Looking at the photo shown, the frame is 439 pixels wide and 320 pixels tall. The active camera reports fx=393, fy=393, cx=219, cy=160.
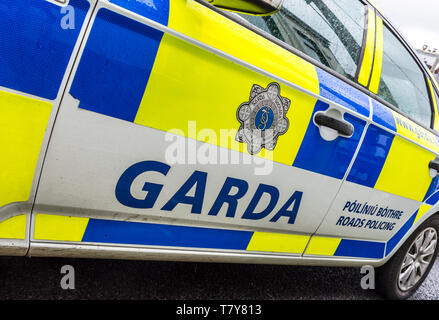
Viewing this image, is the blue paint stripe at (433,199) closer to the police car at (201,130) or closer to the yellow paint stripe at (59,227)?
the police car at (201,130)

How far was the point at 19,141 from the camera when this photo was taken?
3.23 feet

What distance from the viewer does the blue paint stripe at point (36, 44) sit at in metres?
0.91

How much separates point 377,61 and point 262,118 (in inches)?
32.6

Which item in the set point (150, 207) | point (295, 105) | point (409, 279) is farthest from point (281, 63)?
point (409, 279)

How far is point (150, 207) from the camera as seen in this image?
4.16ft

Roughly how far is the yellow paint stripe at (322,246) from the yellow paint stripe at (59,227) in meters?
1.08

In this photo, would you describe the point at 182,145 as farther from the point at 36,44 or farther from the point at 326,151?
the point at 326,151

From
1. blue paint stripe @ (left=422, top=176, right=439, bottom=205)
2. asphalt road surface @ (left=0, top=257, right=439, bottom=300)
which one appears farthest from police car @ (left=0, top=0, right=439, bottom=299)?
asphalt road surface @ (left=0, top=257, right=439, bottom=300)

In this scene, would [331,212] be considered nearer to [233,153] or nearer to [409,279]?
[233,153]

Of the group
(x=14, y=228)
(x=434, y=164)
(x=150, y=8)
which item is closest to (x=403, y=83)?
(x=434, y=164)

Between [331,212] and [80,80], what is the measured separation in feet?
4.03

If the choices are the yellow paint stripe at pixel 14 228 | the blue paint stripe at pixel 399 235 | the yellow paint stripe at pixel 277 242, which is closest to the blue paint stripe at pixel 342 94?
the yellow paint stripe at pixel 277 242

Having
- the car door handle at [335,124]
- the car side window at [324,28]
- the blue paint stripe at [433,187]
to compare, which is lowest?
the blue paint stripe at [433,187]

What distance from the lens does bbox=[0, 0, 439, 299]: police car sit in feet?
3.29
